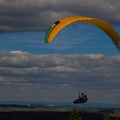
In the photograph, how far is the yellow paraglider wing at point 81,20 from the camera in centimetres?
2984

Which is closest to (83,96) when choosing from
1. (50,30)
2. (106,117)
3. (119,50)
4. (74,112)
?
(119,50)

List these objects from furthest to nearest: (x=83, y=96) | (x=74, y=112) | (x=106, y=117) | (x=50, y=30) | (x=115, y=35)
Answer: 1. (x=106, y=117)
2. (x=74, y=112)
3. (x=83, y=96)
4. (x=115, y=35)
5. (x=50, y=30)

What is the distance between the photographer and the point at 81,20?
30.4 m

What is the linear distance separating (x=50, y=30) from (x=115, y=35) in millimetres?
6328

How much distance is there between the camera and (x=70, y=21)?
96.6 ft

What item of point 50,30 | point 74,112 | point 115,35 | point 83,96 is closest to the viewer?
point 50,30

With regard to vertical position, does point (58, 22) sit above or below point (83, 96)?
above

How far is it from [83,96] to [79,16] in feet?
37.9

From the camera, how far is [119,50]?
112 ft

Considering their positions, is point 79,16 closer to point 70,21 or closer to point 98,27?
point 70,21

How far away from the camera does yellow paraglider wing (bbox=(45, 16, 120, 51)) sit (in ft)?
97.9

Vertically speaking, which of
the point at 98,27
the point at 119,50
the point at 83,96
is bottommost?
the point at 83,96

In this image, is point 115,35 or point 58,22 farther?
point 115,35

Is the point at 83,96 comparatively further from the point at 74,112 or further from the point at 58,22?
the point at 74,112
